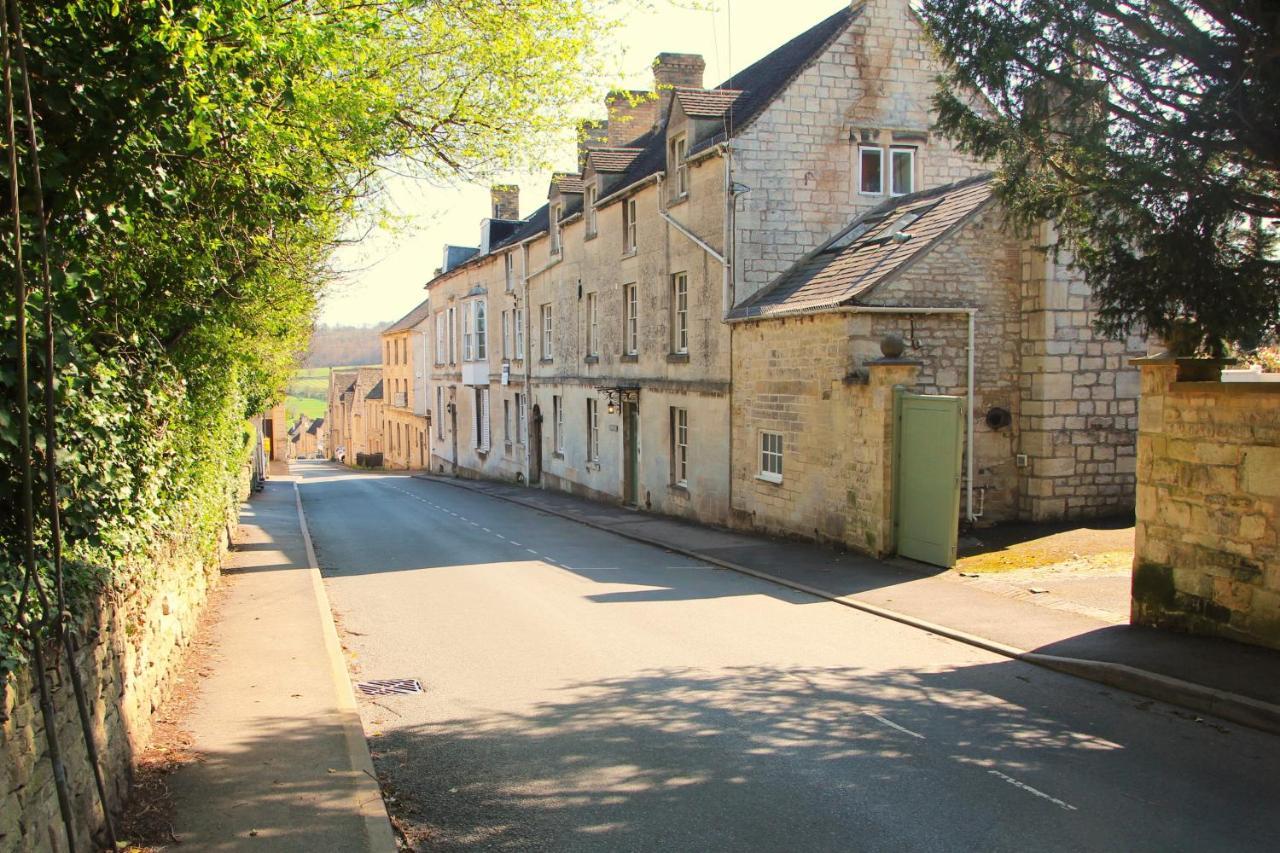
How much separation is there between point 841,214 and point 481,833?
1755 centimetres

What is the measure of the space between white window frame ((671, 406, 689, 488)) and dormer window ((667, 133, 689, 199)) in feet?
16.5

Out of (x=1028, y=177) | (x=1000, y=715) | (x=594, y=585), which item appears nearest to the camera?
(x=1000, y=715)

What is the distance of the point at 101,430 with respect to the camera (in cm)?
625

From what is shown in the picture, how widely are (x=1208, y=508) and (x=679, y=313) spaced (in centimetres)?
1532

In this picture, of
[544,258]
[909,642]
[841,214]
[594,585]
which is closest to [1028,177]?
[909,642]

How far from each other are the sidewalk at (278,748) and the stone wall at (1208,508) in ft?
26.5

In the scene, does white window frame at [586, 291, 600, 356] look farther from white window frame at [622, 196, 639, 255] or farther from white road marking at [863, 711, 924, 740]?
white road marking at [863, 711, 924, 740]

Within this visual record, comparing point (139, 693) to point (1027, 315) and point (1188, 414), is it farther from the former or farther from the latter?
point (1027, 315)

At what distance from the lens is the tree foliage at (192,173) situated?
215 inches

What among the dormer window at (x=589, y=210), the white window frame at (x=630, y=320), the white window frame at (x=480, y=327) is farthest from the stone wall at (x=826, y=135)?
the white window frame at (x=480, y=327)

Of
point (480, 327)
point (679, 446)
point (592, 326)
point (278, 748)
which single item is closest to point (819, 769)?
point (278, 748)

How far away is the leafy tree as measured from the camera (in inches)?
A: 345

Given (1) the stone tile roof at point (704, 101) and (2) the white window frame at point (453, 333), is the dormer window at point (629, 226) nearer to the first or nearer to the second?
(1) the stone tile roof at point (704, 101)

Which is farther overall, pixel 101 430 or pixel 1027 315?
pixel 1027 315
